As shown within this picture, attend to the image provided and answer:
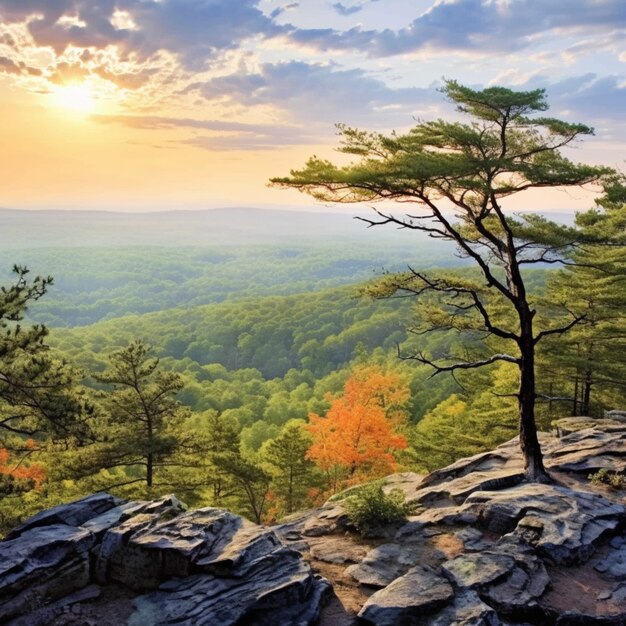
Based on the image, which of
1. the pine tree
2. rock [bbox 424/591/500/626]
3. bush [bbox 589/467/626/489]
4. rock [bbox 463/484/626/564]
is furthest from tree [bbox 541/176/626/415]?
the pine tree

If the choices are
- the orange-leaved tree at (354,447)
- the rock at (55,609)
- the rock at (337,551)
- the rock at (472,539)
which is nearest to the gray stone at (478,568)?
the rock at (472,539)

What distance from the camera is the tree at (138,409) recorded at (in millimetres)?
19875

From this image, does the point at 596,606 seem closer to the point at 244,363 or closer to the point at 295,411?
the point at 295,411

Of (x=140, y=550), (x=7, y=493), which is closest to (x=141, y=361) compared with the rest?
(x=7, y=493)

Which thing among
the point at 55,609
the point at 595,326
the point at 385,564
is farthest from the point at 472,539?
the point at 595,326

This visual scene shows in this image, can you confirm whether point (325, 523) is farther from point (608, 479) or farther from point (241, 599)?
point (608, 479)

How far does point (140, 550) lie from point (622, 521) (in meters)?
9.97

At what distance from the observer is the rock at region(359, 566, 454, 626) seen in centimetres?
812

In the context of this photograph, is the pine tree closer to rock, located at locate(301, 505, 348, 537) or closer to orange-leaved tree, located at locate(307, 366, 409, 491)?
rock, located at locate(301, 505, 348, 537)

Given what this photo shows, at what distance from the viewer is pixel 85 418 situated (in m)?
15.7

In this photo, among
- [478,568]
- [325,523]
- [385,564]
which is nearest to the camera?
[478,568]

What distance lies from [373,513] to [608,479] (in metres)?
6.62

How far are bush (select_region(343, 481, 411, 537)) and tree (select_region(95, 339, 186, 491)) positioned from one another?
33.5ft

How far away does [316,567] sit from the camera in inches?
406
